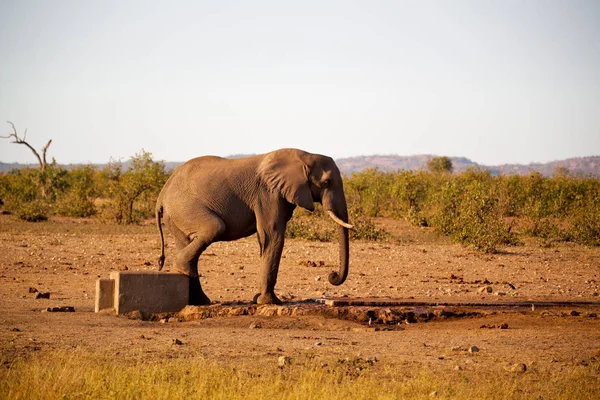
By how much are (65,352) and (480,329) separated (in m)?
5.41

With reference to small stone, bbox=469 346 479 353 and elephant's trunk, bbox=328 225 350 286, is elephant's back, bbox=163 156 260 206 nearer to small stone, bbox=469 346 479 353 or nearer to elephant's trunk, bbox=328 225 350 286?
elephant's trunk, bbox=328 225 350 286

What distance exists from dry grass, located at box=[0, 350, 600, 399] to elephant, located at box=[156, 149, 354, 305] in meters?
3.30

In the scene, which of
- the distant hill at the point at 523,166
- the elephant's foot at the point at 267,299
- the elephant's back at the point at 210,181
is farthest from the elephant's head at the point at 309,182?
the distant hill at the point at 523,166

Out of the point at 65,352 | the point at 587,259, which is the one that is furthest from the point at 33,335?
the point at 587,259

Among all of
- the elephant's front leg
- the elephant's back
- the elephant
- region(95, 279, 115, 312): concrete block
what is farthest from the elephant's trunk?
region(95, 279, 115, 312): concrete block

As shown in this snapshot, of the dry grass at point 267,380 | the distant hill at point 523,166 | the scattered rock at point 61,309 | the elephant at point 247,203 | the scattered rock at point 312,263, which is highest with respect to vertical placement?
the distant hill at point 523,166

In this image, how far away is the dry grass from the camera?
7.67 m

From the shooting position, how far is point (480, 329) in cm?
1139

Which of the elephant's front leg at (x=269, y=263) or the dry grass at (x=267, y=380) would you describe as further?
the elephant's front leg at (x=269, y=263)

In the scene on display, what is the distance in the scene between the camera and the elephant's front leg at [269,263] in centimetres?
1224

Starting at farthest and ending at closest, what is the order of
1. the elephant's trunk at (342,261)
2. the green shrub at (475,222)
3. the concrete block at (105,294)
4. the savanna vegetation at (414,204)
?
the savanna vegetation at (414,204)
the green shrub at (475,222)
the elephant's trunk at (342,261)
the concrete block at (105,294)

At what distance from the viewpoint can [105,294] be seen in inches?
470

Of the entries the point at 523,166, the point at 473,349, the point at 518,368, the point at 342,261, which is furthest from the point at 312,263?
the point at 523,166

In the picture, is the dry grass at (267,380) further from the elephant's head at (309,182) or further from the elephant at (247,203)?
the elephant's head at (309,182)
